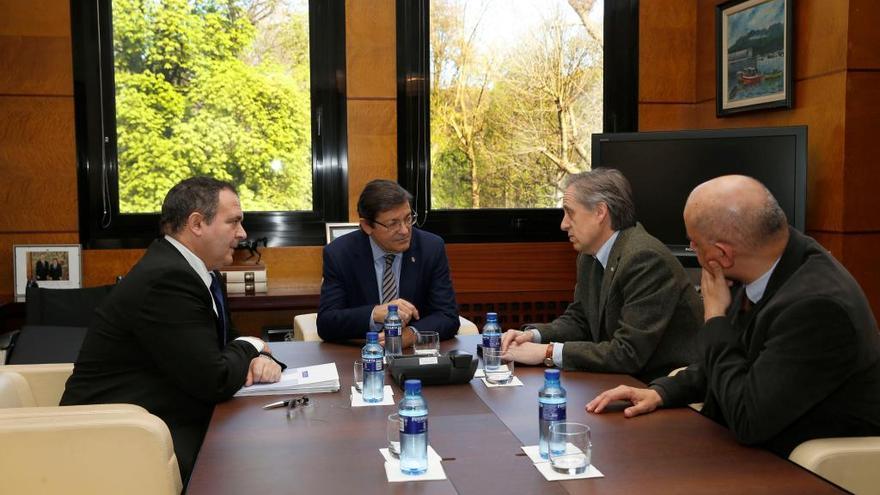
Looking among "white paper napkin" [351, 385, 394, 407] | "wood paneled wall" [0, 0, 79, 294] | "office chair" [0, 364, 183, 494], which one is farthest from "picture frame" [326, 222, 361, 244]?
"office chair" [0, 364, 183, 494]

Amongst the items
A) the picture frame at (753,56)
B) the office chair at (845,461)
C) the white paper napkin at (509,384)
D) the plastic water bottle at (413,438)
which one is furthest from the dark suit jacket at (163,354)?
the picture frame at (753,56)

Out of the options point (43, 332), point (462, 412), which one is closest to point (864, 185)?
point (462, 412)

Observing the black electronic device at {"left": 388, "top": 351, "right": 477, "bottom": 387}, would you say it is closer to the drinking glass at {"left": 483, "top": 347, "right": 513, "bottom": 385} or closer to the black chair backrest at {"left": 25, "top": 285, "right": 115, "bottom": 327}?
the drinking glass at {"left": 483, "top": 347, "right": 513, "bottom": 385}

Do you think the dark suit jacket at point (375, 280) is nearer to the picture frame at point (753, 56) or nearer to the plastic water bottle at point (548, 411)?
the plastic water bottle at point (548, 411)

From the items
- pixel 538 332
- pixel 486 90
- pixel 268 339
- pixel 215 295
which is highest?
pixel 486 90

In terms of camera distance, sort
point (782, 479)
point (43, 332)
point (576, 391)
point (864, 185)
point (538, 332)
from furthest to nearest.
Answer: point (864, 185) < point (43, 332) < point (538, 332) < point (576, 391) < point (782, 479)

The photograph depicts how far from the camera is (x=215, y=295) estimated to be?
294cm

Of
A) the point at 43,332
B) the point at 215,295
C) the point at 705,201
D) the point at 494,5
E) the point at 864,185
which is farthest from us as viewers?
the point at 494,5

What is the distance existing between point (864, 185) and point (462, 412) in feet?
10.1

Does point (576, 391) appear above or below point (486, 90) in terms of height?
below

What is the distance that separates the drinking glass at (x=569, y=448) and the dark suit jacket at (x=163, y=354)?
1.11 metres

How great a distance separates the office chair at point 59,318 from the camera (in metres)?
3.76

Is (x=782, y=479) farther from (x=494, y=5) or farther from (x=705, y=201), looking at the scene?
(x=494, y=5)

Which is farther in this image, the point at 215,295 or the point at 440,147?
the point at 440,147
